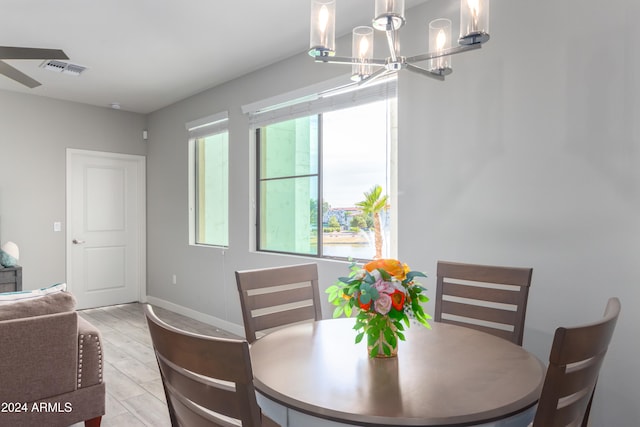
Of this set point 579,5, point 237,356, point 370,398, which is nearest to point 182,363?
point 237,356

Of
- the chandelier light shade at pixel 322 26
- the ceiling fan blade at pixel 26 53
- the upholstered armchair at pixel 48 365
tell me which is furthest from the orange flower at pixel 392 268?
the ceiling fan blade at pixel 26 53

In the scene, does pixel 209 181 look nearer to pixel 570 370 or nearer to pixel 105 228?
pixel 105 228

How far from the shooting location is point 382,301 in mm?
1301

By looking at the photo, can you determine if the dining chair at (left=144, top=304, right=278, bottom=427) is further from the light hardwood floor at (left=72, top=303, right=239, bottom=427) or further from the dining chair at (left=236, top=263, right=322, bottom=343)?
the light hardwood floor at (left=72, top=303, right=239, bottom=427)

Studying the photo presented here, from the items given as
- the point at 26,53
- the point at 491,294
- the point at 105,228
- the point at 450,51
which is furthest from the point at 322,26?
the point at 105,228

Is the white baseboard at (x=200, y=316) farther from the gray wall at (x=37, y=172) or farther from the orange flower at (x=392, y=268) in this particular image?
the orange flower at (x=392, y=268)

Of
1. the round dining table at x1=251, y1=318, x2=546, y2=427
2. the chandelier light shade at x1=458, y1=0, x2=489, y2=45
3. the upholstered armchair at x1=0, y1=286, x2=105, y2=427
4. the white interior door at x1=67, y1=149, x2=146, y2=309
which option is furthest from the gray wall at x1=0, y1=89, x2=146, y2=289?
the chandelier light shade at x1=458, y1=0, x2=489, y2=45

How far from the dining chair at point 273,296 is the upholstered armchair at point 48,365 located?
911 millimetres

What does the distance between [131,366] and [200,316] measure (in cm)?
141

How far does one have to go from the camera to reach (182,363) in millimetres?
896

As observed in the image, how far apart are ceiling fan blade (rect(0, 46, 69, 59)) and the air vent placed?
1.46 meters

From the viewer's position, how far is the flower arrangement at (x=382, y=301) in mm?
1314

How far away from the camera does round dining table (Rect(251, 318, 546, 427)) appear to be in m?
1.01

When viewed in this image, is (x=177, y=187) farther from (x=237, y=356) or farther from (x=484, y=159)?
(x=237, y=356)
